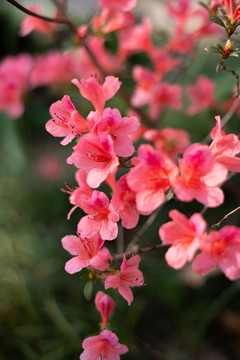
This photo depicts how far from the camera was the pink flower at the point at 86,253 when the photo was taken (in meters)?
0.52

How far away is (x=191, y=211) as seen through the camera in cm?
125

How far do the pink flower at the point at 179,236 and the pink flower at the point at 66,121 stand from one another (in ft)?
0.59

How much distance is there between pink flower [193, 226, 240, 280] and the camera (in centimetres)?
45

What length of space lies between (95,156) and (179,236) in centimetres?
15

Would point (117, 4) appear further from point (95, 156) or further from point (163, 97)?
point (95, 156)

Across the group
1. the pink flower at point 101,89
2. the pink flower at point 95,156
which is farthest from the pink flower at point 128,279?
the pink flower at point 101,89

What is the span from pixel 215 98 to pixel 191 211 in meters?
0.37

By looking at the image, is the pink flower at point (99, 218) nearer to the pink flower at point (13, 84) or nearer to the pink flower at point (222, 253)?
the pink flower at point (222, 253)

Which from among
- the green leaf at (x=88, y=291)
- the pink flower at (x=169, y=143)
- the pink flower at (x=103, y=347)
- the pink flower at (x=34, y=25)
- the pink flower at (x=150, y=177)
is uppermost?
the pink flower at (x=34, y=25)

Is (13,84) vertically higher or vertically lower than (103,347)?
higher

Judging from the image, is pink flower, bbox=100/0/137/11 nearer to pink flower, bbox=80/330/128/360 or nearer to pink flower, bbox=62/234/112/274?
pink flower, bbox=62/234/112/274

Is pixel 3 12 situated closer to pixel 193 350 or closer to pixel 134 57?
pixel 134 57

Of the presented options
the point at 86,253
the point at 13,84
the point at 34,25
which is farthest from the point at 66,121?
the point at 13,84

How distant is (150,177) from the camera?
1.60ft
